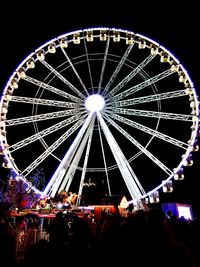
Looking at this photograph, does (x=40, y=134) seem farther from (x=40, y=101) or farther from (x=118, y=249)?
(x=118, y=249)

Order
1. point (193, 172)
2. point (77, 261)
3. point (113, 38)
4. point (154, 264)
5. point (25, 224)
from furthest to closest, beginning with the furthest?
point (193, 172), point (113, 38), point (25, 224), point (154, 264), point (77, 261)

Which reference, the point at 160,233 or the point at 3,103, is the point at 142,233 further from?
the point at 3,103

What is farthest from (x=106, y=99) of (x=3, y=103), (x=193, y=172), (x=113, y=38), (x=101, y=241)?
(x=193, y=172)

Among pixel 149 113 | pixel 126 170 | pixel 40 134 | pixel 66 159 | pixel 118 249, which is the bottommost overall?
pixel 118 249

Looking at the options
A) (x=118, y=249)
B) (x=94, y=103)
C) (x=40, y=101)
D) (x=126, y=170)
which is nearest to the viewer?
(x=118, y=249)

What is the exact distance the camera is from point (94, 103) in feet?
57.9

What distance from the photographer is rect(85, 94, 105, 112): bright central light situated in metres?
17.6

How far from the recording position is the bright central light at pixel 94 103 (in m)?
17.6

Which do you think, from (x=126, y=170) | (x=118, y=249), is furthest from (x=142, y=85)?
(x=118, y=249)

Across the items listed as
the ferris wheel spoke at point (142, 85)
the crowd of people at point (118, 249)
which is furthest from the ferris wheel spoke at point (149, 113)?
the crowd of people at point (118, 249)

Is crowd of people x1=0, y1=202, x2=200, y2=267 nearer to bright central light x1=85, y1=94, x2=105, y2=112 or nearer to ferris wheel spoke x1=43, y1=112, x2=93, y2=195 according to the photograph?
ferris wheel spoke x1=43, y1=112, x2=93, y2=195

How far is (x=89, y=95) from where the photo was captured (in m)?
18.0

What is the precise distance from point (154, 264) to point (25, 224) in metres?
10.3

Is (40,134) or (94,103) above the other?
(94,103)
